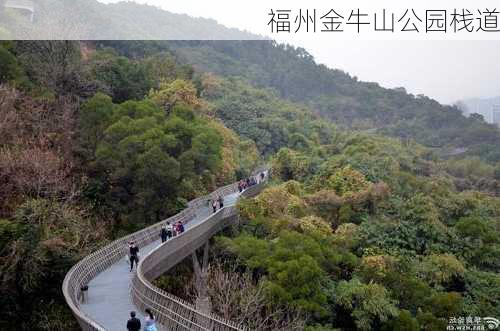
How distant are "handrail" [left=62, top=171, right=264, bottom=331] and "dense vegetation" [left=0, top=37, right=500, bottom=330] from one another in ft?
4.31

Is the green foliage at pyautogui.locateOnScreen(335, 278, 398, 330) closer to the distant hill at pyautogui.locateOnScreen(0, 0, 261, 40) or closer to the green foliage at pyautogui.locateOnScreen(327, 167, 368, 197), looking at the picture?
the green foliage at pyautogui.locateOnScreen(327, 167, 368, 197)

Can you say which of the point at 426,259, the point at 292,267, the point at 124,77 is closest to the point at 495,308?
the point at 426,259

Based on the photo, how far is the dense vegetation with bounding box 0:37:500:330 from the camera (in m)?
20.1

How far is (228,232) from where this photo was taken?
3127 centimetres

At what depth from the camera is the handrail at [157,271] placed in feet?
44.3

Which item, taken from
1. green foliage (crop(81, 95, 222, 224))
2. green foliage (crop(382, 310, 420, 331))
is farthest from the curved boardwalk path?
green foliage (crop(382, 310, 420, 331))

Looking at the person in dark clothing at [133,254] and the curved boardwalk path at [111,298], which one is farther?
the person in dark clothing at [133,254]

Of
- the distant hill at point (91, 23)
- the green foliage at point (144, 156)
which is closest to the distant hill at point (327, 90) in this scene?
the distant hill at point (91, 23)

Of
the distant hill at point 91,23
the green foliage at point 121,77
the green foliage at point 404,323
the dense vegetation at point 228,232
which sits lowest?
the green foliage at point 404,323

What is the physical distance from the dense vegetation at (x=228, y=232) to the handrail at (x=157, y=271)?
4.31 ft

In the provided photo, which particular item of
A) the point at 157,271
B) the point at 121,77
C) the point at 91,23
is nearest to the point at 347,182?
the point at 157,271

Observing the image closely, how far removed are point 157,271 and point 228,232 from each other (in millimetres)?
10564

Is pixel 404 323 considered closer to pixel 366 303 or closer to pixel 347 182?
pixel 366 303

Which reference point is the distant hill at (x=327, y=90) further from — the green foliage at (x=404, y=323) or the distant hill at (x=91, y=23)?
the green foliage at (x=404, y=323)
